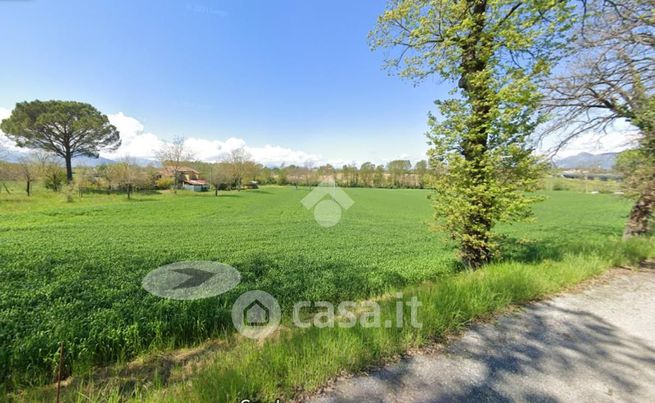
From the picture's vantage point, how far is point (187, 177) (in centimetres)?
6981

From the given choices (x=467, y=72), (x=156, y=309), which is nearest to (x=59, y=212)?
(x=156, y=309)

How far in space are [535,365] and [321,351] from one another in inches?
89.7

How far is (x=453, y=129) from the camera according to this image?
6324 mm

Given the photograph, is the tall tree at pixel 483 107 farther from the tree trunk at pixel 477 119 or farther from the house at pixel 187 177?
the house at pixel 187 177

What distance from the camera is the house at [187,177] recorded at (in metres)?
54.1

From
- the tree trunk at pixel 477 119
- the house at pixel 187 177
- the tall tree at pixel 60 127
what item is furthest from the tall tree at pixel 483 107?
the house at pixel 187 177

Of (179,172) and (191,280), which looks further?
(179,172)

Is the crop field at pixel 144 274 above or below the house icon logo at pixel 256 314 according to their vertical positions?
above

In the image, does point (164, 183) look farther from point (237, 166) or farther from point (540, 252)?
point (540, 252)

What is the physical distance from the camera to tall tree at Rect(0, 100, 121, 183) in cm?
3556

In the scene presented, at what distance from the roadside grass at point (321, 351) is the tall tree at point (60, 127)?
47349 mm
